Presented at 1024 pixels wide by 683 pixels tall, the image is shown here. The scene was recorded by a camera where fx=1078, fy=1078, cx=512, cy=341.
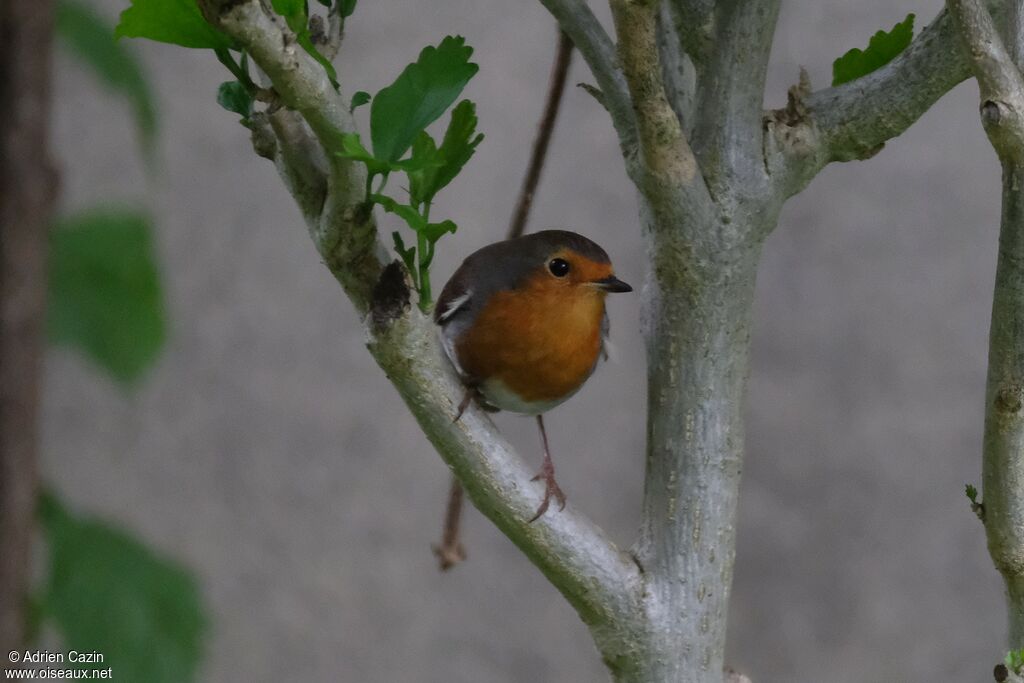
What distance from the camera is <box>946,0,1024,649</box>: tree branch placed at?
42 centimetres

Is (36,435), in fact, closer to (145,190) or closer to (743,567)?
(145,190)

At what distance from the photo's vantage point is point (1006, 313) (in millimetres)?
449

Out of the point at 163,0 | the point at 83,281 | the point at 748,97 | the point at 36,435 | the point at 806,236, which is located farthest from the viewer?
the point at 806,236

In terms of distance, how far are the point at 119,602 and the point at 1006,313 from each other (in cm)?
91

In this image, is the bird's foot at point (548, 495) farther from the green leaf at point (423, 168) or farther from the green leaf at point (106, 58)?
the green leaf at point (106, 58)

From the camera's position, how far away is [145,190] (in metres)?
1.88

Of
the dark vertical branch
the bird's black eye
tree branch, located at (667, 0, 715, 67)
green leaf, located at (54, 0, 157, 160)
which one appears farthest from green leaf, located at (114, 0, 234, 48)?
green leaf, located at (54, 0, 157, 160)

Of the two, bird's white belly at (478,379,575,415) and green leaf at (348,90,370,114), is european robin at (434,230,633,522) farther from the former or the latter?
green leaf at (348,90,370,114)

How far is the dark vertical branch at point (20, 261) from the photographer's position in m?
0.96

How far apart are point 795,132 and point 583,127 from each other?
130 cm

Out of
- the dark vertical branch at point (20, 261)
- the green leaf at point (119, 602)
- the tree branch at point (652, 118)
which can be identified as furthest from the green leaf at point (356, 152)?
the green leaf at point (119, 602)

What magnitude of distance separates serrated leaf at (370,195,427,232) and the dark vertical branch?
68 centimetres

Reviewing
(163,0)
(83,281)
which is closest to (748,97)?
(163,0)

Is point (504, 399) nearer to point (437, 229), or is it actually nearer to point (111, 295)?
point (437, 229)
